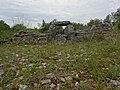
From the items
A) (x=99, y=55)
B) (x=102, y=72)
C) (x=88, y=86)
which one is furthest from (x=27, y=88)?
(x=99, y=55)

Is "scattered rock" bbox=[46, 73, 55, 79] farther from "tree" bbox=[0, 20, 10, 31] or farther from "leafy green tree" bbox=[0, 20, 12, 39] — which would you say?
"tree" bbox=[0, 20, 10, 31]

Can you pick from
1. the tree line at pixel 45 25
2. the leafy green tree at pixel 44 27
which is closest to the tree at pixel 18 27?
the tree line at pixel 45 25

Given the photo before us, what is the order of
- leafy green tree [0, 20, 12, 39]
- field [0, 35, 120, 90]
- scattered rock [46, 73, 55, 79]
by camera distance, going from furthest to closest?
leafy green tree [0, 20, 12, 39] → scattered rock [46, 73, 55, 79] → field [0, 35, 120, 90]

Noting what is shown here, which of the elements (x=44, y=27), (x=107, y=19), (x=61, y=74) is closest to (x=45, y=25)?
(x=44, y=27)

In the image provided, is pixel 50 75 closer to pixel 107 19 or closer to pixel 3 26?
pixel 107 19

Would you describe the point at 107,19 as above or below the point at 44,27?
above

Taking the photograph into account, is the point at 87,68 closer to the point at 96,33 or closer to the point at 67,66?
the point at 67,66

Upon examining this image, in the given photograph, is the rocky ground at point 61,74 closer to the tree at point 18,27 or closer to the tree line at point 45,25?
the tree line at point 45,25

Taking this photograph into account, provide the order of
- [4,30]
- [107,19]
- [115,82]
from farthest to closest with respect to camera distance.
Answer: [4,30] < [107,19] < [115,82]

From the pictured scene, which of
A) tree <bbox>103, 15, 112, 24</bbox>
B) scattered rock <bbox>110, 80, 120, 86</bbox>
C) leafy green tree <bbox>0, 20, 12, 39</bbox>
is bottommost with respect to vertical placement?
scattered rock <bbox>110, 80, 120, 86</bbox>

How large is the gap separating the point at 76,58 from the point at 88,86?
219 centimetres

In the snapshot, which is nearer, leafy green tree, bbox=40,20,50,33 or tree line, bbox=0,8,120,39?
tree line, bbox=0,8,120,39

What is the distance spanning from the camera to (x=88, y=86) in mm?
4547

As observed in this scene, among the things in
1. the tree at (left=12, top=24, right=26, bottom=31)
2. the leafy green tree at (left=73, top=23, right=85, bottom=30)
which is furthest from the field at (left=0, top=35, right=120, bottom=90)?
the tree at (left=12, top=24, right=26, bottom=31)
